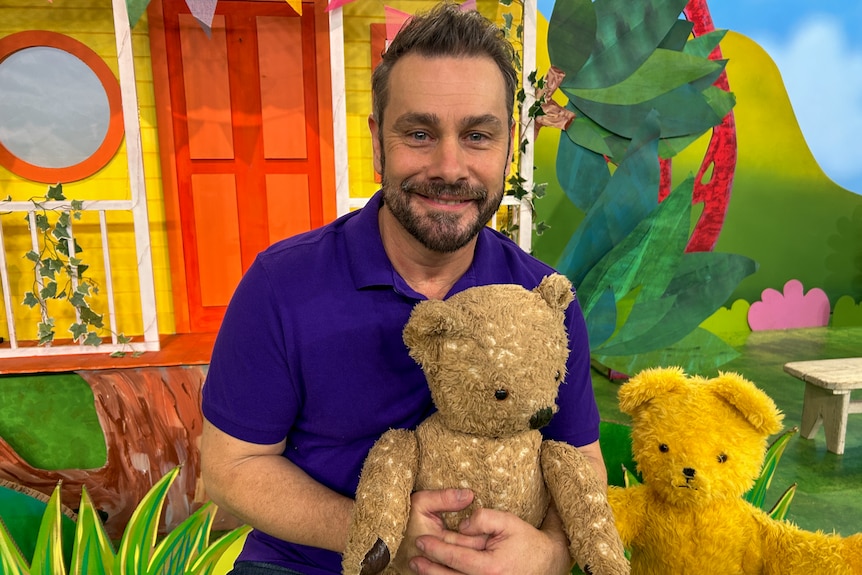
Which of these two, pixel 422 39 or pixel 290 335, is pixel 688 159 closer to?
pixel 422 39

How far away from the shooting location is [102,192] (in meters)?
3.11

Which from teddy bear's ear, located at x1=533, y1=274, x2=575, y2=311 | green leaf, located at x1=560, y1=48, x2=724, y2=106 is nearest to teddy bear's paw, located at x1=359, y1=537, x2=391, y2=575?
teddy bear's ear, located at x1=533, y1=274, x2=575, y2=311

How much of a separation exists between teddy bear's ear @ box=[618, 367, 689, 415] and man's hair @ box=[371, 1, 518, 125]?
0.91 meters

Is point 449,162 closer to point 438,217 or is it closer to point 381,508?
point 438,217

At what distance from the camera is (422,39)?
1.11 meters

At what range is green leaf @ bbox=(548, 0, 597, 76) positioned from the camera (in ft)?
9.16

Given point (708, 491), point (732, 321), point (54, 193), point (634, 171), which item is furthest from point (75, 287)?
point (732, 321)

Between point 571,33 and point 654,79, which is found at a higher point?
point 571,33

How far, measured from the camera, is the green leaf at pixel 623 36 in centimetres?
288

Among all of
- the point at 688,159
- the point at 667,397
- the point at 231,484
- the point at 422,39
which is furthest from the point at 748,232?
the point at 231,484

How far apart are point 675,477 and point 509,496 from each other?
2.59 ft

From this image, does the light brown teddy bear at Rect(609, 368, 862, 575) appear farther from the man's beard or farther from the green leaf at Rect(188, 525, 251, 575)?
the green leaf at Rect(188, 525, 251, 575)

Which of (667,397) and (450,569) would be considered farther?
(667,397)

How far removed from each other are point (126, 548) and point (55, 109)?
8.15ft
